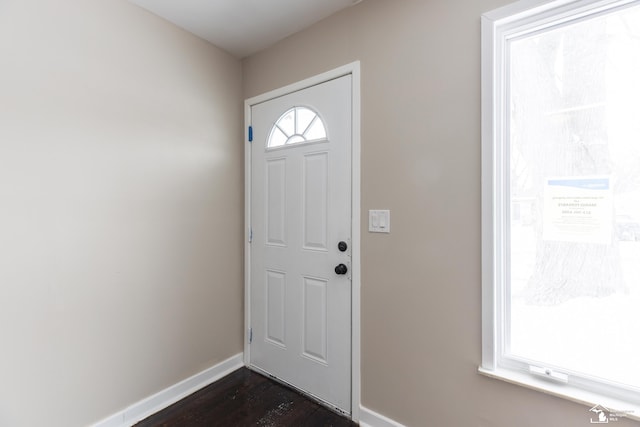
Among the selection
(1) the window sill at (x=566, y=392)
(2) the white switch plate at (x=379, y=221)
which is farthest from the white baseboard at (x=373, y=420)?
(2) the white switch plate at (x=379, y=221)

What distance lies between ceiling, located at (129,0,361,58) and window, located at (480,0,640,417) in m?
1.04

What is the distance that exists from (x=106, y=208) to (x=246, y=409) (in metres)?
1.50

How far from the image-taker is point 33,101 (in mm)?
1452

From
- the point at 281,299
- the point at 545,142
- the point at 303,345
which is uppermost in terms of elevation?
the point at 545,142

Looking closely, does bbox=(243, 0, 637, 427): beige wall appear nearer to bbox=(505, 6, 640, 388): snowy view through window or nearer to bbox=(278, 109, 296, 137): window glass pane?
bbox=(505, 6, 640, 388): snowy view through window

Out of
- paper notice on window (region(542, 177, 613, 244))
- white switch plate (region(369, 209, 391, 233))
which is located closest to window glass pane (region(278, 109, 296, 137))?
white switch plate (region(369, 209, 391, 233))

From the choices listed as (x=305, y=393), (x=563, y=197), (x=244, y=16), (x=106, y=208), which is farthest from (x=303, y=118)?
(x=305, y=393)

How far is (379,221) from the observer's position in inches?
66.5

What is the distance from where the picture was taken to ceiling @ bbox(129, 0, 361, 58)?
5.83 ft

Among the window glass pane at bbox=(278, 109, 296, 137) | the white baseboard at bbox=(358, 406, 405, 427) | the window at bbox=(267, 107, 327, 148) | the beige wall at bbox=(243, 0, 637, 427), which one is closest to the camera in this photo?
the beige wall at bbox=(243, 0, 637, 427)

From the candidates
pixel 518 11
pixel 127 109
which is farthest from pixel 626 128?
pixel 127 109

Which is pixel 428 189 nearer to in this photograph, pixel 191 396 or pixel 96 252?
pixel 96 252

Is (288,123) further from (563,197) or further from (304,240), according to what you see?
(563,197)

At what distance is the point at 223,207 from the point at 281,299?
84 centimetres
